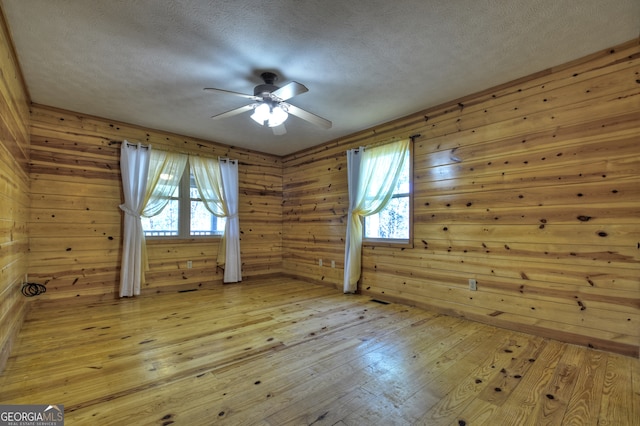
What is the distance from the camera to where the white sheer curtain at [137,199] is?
156 inches

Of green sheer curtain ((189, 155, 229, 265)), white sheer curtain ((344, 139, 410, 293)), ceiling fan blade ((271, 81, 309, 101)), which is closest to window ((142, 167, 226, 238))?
green sheer curtain ((189, 155, 229, 265))

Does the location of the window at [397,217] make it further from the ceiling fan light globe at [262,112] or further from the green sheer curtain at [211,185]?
the green sheer curtain at [211,185]

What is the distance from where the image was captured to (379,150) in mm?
4055

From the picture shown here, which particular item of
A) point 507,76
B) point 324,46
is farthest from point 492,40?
point 324,46

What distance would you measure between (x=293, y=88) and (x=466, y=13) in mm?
1326

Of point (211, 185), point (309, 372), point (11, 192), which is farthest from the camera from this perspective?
point (211, 185)

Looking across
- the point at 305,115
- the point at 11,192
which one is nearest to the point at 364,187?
the point at 305,115

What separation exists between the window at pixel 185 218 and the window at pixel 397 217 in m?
2.67

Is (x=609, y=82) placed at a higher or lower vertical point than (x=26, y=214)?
higher

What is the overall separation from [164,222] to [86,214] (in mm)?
953

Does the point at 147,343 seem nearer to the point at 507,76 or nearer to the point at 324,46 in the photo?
the point at 324,46

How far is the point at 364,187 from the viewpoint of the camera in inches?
165

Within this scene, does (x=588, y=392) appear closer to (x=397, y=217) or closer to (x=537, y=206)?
(x=537, y=206)

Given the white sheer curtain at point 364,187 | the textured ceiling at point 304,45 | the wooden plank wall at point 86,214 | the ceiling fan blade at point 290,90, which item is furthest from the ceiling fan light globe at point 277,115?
the wooden plank wall at point 86,214
